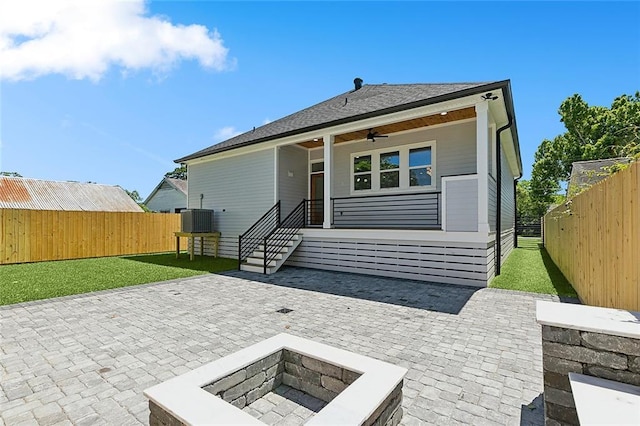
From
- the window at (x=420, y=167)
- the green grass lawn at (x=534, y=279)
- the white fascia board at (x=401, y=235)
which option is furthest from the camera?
the window at (x=420, y=167)

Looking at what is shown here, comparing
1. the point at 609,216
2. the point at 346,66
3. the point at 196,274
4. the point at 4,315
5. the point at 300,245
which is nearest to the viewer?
the point at 609,216

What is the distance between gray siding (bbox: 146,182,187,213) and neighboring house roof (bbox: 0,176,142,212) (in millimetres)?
2047

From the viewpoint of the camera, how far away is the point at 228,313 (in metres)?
4.94

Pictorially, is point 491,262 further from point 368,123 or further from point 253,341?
point 253,341

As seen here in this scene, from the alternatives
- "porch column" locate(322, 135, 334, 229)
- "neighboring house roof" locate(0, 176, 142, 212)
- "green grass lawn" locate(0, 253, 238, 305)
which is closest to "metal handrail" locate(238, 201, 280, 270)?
"green grass lawn" locate(0, 253, 238, 305)

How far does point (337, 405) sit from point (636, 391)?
1.72 m

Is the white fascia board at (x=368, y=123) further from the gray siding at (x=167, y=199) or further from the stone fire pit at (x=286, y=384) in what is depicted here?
the gray siding at (x=167, y=199)

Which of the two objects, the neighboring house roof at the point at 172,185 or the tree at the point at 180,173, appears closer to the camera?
the neighboring house roof at the point at 172,185

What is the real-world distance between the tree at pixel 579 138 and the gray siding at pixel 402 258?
841 inches

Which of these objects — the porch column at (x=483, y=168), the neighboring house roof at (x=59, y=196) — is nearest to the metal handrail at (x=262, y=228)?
the porch column at (x=483, y=168)

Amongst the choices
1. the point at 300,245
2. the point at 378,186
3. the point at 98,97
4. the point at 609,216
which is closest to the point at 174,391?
the point at 609,216

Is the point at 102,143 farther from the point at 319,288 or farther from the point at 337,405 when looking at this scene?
the point at 337,405

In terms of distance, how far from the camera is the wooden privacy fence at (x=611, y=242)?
287 centimetres

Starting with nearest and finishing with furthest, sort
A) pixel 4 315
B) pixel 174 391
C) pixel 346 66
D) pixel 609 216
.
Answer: pixel 174 391
pixel 609 216
pixel 4 315
pixel 346 66
